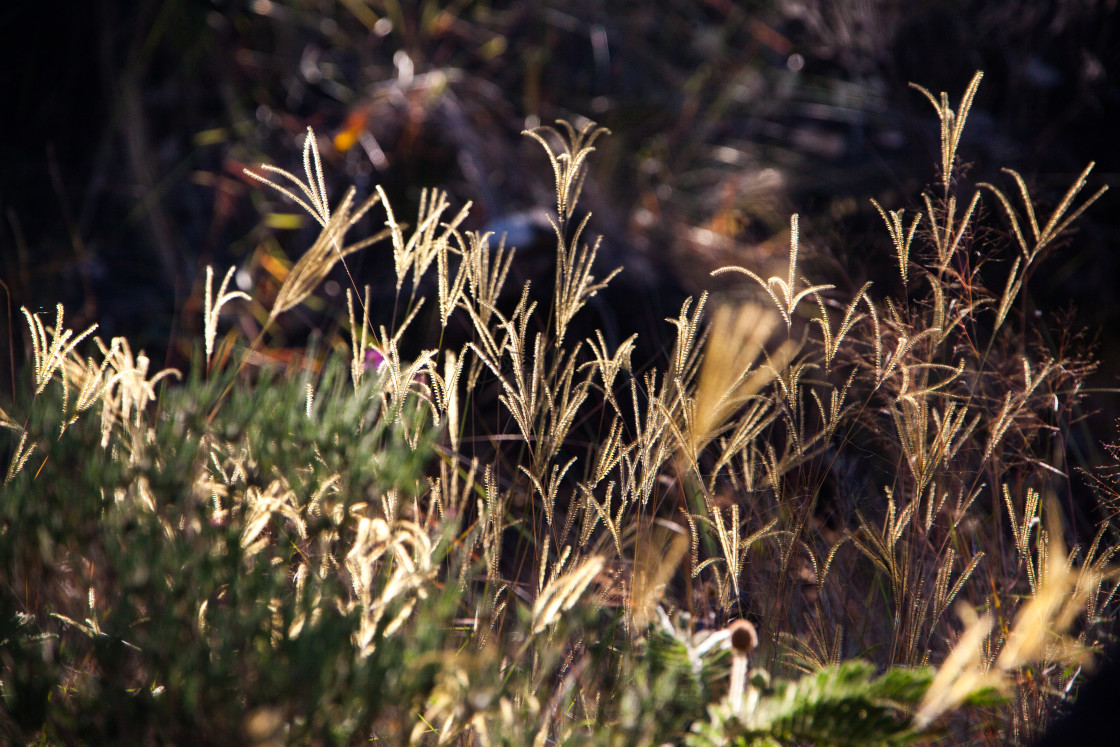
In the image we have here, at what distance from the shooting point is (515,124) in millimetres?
4785

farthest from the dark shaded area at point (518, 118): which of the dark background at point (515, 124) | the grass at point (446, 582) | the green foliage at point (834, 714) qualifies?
the green foliage at point (834, 714)

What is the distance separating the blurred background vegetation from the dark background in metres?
0.02

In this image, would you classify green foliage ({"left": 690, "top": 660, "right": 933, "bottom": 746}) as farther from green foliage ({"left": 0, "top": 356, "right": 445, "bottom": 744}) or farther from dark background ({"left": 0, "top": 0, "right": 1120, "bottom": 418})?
dark background ({"left": 0, "top": 0, "right": 1120, "bottom": 418})

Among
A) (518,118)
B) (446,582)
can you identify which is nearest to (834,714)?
(446,582)

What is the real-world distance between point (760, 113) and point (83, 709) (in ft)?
16.2

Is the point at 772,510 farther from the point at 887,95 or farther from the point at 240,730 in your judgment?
the point at 887,95

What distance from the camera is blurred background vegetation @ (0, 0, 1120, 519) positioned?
150 inches

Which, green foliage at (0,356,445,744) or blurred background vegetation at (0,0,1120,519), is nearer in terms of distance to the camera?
green foliage at (0,356,445,744)

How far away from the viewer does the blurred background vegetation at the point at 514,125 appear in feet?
12.5

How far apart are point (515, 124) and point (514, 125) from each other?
1cm

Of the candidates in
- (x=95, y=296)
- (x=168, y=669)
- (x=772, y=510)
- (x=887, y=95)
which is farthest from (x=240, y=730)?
(x=887, y=95)

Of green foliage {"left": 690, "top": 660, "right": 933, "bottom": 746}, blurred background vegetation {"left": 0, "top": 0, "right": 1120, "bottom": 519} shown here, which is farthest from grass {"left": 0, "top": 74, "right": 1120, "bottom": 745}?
blurred background vegetation {"left": 0, "top": 0, "right": 1120, "bottom": 519}

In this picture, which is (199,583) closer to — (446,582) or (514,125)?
(446,582)

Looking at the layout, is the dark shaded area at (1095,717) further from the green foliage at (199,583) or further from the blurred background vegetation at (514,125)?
the blurred background vegetation at (514,125)
